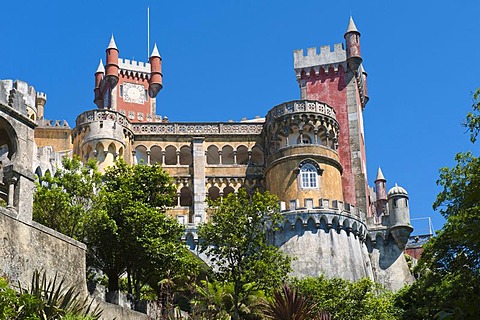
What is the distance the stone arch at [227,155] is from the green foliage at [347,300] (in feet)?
71.5

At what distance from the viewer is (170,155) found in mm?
67750

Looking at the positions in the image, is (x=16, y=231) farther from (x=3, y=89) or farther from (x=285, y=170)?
(x=285, y=170)

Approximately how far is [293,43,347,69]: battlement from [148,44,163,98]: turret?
62.2 ft

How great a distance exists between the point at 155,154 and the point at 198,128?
153 inches

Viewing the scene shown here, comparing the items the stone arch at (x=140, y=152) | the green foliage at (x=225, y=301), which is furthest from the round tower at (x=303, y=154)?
the green foliage at (x=225, y=301)

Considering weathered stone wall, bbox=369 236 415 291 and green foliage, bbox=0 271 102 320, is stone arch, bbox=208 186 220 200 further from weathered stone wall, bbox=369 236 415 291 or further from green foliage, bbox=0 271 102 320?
green foliage, bbox=0 271 102 320

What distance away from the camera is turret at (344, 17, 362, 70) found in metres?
70.4

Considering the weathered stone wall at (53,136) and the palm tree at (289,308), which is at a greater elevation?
the weathered stone wall at (53,136)

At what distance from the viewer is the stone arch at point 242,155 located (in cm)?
6788

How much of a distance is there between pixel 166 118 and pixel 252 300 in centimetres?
4497

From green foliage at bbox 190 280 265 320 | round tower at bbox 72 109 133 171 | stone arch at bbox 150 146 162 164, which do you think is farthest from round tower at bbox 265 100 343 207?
green foliage at bbox 190 280 265 320

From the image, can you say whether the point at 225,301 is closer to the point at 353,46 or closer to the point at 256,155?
the point at 256,155

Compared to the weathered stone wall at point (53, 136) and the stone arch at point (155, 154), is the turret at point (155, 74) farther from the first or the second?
the stone arch at point (155, 154)

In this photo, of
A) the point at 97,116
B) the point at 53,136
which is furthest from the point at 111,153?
the point at 53,136
